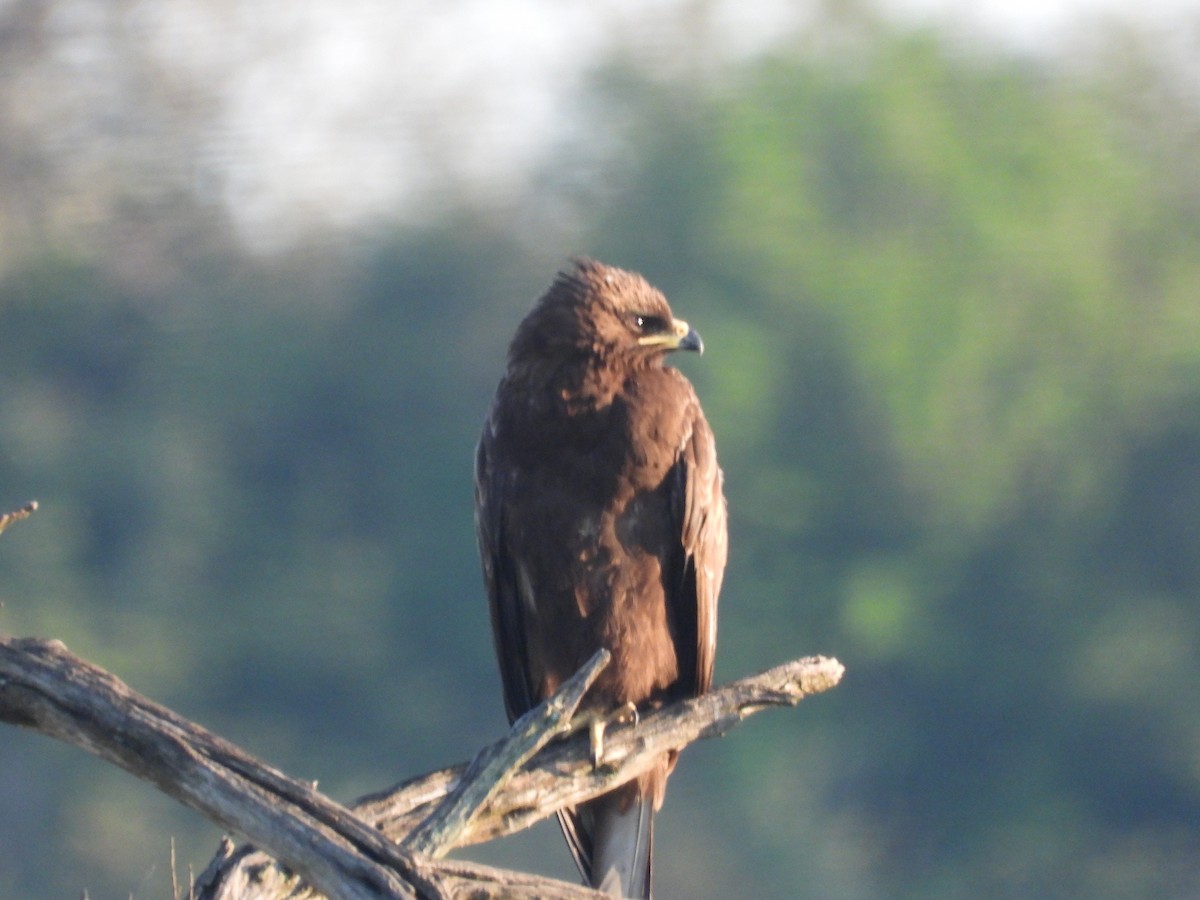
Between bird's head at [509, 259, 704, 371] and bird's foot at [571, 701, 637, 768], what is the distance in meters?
0.88

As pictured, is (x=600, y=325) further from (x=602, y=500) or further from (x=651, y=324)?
(x=602, y=500)

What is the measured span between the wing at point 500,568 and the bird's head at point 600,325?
0.90 feet

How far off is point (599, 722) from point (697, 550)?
2.00 ft

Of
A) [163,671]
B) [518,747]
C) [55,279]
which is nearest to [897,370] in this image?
[163,671]

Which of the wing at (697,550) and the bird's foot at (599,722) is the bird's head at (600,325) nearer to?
the wing at (697,550)

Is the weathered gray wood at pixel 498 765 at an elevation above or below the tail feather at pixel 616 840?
below

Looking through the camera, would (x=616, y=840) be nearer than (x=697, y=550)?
No

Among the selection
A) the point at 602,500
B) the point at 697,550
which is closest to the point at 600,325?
the point at 602,500

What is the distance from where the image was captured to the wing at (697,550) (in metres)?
4.67

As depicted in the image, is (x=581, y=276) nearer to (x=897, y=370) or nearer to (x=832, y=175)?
(x=897, y=370)

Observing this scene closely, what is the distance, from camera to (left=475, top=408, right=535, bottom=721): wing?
4.77m

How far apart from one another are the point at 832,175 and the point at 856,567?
386 cm

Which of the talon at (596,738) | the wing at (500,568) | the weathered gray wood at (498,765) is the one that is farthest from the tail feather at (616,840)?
the weathered gray wood at (498,765)

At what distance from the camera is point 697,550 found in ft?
15.6
